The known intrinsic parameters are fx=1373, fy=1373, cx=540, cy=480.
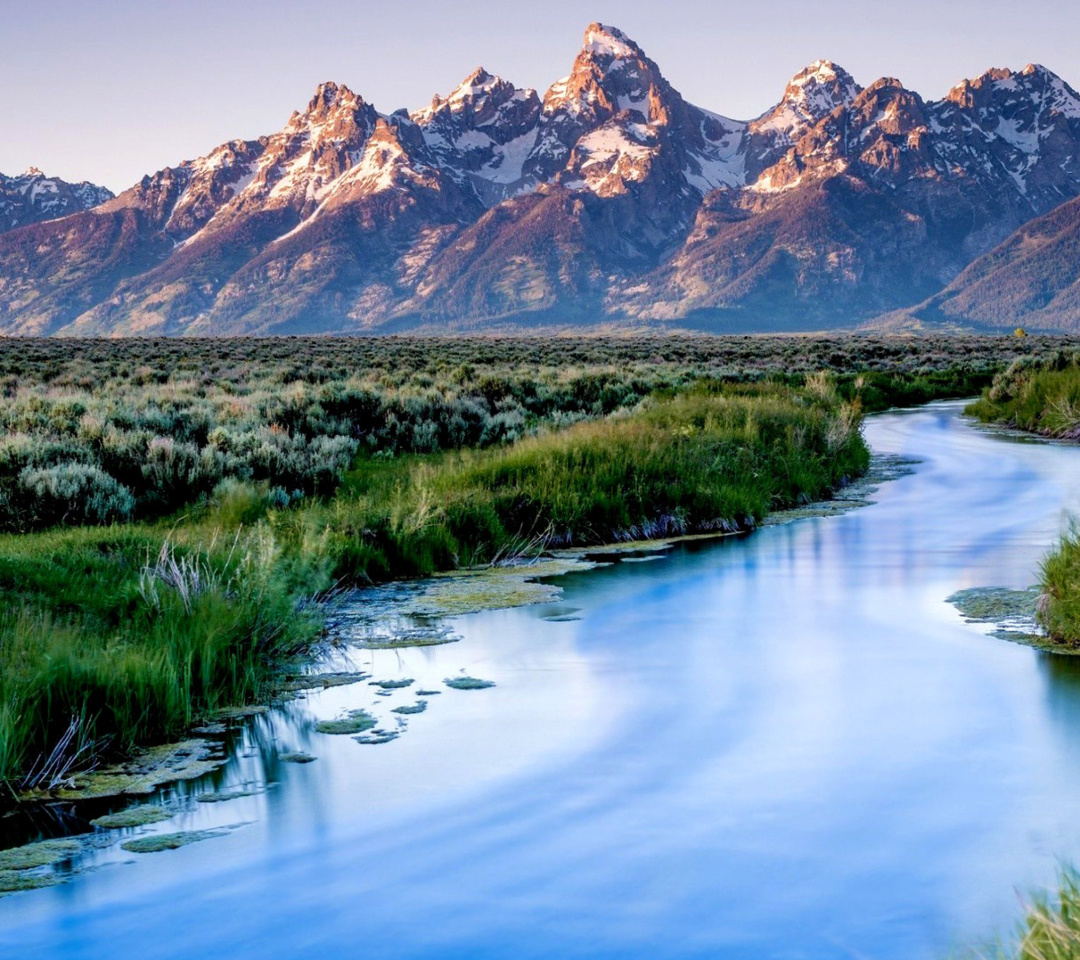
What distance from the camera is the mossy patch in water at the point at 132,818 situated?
23.1 ft

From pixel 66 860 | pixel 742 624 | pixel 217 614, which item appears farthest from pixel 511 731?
pixel 742 624

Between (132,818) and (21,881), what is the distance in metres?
0.85

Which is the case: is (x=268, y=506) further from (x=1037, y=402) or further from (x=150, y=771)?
(x=1037, y=402)

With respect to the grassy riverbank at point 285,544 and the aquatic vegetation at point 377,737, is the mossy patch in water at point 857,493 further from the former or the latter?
the aquatic vegetation at point 377,737

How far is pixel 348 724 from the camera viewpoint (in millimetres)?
8586

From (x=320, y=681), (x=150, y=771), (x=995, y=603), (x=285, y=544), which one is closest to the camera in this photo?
(x=150, y=771)

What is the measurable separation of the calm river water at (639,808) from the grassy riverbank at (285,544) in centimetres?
82

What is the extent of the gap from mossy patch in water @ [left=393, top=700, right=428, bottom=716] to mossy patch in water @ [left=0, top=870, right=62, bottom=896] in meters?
2.88

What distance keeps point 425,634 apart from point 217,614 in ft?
7.01

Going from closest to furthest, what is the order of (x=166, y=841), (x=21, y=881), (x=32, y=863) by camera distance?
(x=21, y=881) < (x=32, y=863) < (x=166, y=841)

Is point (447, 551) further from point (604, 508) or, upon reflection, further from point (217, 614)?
point (217, 614)

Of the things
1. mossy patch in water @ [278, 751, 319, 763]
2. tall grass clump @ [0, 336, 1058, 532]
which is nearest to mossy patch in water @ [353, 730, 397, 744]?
mossy patch in water @ [278, 751, 319, 763]

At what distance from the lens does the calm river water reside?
575cm

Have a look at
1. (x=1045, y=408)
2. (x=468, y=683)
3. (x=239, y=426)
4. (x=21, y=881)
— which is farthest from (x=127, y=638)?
(x=1045, y=408)
